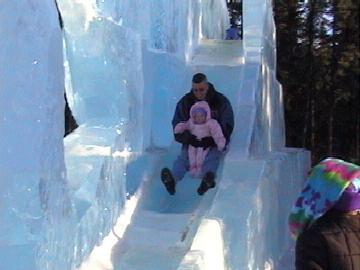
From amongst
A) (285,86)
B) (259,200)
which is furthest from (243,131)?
(285,86)

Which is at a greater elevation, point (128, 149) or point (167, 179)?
point (128, 149)

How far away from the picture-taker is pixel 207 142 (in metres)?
6.86

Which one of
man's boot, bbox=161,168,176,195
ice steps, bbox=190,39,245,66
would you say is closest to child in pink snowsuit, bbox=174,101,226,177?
man's boot, bbox=161,168,176,195

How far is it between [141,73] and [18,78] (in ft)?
10.3

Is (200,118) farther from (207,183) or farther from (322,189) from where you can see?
(322,189)

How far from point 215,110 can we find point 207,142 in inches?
13.6

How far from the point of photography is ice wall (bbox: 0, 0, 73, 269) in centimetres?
364

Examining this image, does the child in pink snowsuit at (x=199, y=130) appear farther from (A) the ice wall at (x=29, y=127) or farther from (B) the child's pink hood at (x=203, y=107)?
(A) the ice wall at (x=29, y=127)

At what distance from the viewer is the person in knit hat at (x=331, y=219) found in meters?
2.37

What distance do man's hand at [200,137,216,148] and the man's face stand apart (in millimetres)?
463

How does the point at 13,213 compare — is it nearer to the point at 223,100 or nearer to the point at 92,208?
→ the point at 92,208

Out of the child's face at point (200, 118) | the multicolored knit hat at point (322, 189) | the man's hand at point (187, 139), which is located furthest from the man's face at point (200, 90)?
the multicolored knit hat at point (322, 189)

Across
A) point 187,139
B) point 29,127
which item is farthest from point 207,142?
point 29,127

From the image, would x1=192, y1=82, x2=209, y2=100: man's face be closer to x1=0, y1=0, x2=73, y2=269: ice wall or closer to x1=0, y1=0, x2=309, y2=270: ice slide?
x1=0, y1=0, x2=309, y2=270: ice slide
